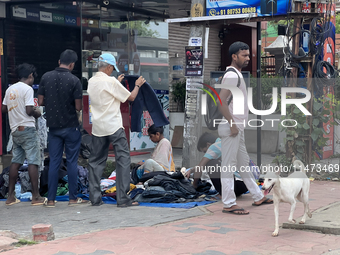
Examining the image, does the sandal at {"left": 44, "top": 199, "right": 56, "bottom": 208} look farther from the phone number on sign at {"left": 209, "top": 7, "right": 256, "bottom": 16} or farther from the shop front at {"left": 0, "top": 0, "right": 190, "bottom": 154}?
the phone number on sign at {"left": 209, "top": 7, "right": 256, "bottom": 16}

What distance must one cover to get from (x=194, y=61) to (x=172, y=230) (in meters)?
4.15

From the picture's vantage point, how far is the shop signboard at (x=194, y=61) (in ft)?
28.9

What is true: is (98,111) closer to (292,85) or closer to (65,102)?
(65,102)

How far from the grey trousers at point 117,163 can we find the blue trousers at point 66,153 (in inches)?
9.2

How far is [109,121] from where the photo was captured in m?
6.63

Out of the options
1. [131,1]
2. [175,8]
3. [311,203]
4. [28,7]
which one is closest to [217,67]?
[175,8]

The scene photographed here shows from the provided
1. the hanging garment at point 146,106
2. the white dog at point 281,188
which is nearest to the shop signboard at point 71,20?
the hanging garment at point 146,106

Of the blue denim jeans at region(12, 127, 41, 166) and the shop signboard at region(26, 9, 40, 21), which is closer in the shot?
the blue denim jeans at region(12, 127, 41, 166)

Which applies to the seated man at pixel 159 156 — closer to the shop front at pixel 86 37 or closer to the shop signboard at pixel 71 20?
the shop front at pixel 86 37

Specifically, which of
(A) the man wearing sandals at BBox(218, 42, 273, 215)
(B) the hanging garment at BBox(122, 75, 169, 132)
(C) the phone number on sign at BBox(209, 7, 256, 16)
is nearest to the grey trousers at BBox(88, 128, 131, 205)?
(B) the hanging garment at BBox(122, 75, 169, 132)

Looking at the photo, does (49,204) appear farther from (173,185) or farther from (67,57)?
(67,57)

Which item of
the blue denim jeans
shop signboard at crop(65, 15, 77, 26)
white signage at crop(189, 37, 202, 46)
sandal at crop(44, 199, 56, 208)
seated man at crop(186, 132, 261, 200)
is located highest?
shop signboard at crop(65, 15, 77, 26)

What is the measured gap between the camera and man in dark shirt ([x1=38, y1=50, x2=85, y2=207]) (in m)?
6.75

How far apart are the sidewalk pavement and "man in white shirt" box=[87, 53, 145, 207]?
26cm
